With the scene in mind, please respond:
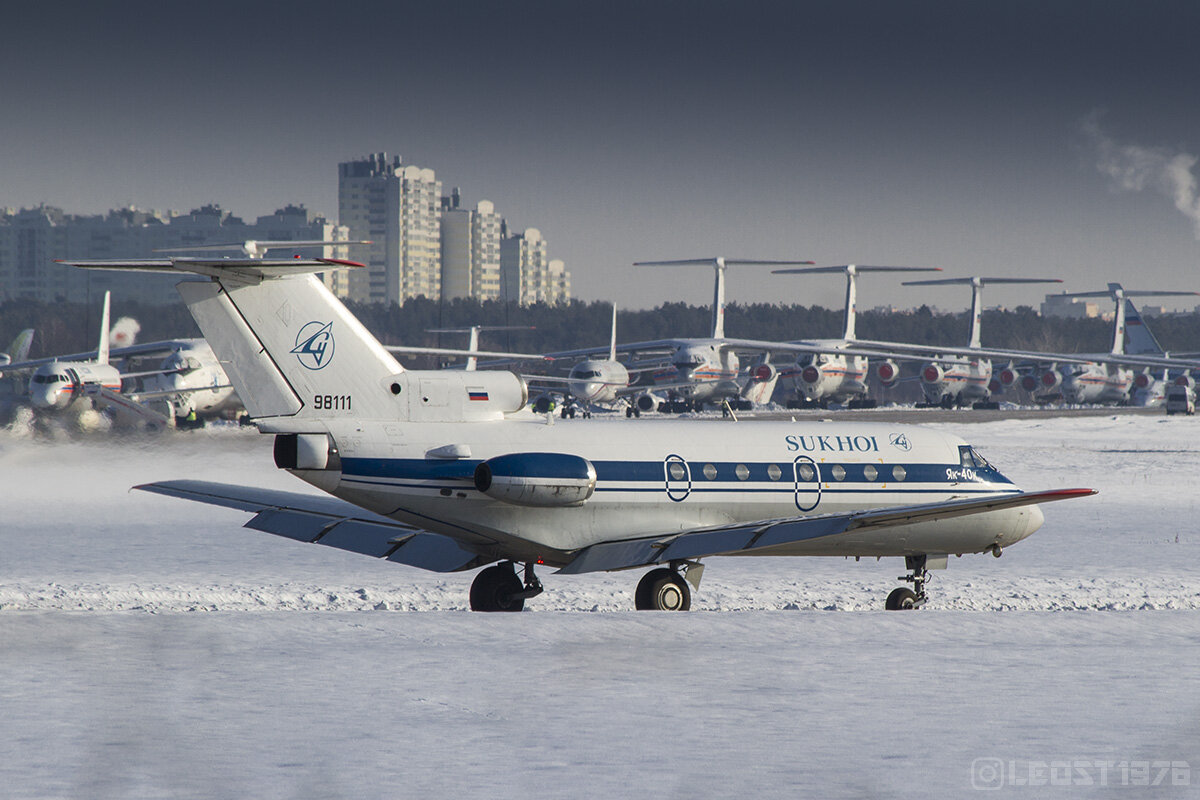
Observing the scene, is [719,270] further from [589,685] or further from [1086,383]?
[589,685]

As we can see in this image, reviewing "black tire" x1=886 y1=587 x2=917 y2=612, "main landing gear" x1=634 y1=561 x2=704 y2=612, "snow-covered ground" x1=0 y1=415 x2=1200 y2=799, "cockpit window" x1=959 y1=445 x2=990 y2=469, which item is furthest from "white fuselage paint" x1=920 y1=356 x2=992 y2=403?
"main landing gear" x1=634 y1=561 x2=704 y2=612

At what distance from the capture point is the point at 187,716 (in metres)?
9.65

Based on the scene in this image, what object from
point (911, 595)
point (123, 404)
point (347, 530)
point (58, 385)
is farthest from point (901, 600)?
point (58, 385)

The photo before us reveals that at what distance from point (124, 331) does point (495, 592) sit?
61.7 metres

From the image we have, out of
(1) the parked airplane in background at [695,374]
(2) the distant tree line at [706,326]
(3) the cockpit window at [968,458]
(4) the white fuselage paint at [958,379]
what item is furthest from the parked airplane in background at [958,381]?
(3) the cockpit window at [968,458]

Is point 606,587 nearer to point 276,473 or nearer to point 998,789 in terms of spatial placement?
point 998,789

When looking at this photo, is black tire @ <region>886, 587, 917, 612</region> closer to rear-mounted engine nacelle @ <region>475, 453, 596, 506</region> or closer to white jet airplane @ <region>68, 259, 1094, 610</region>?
white jet airplane @ <region>68, 259, 1094, 610</region>

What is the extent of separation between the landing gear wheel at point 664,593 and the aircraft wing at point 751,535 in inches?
14.2

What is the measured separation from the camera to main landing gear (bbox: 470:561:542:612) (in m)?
16.0

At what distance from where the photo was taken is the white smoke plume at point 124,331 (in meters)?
72.1

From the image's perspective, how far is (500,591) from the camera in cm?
1599

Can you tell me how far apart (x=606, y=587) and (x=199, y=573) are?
5.89m

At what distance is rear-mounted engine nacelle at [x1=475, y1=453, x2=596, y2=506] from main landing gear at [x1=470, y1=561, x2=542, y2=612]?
138cm

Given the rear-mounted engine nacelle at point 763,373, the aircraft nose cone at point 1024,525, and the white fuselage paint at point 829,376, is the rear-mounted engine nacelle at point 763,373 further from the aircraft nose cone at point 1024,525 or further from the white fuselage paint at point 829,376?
the aircraft nose cone at point 1024,525
